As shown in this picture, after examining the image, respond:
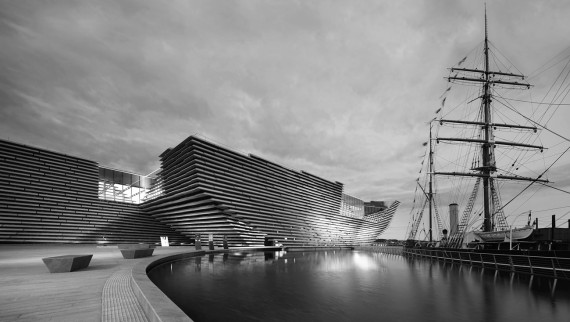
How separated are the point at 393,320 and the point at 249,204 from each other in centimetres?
3270

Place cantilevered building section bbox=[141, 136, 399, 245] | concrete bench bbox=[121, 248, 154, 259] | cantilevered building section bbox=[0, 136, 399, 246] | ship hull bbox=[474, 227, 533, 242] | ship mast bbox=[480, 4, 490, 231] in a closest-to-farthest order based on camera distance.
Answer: concrete bench bbox=[121, 248, 154, 259], ship hull bbox=[474, 227, 533, 242], cantilevered building section bbox=[0, 136, 399, 246], ship mast bbox=[480, 4, 490, 231], cantilevered building section bbox=[141, 136, 399, 245]

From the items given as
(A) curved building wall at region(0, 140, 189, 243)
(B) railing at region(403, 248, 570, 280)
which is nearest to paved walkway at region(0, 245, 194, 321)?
(B) railing at region(403, 248, 570, 280)

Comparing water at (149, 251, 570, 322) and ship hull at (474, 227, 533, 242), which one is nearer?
water at (149, 251, 570, 322)

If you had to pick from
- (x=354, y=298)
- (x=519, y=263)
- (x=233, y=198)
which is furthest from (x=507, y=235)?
(x=233, y=198)

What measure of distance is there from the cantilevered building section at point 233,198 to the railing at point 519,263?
75.9 feet

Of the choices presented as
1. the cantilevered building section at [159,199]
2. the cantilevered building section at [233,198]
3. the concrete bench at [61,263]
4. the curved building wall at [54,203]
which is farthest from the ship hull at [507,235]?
the curved building wall at [54,203]

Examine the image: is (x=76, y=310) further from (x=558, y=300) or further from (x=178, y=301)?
(x=558, y=300)

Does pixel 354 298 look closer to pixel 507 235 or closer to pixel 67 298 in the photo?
pixel 67 298

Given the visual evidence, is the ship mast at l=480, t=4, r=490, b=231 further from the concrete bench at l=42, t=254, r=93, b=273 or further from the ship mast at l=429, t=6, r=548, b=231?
the concrete bench at l=42, t=254, r=93, b=273

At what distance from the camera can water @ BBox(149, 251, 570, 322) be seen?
27.5 feet

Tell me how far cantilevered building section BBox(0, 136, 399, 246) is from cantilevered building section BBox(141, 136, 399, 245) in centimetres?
13

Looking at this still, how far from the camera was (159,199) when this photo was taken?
39344mm

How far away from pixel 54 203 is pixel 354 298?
33.2 meters

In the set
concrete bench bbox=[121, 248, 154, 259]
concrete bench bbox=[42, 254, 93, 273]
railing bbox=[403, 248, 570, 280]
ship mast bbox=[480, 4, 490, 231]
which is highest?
ship mast bbox=[480, 4, 490, 231]
